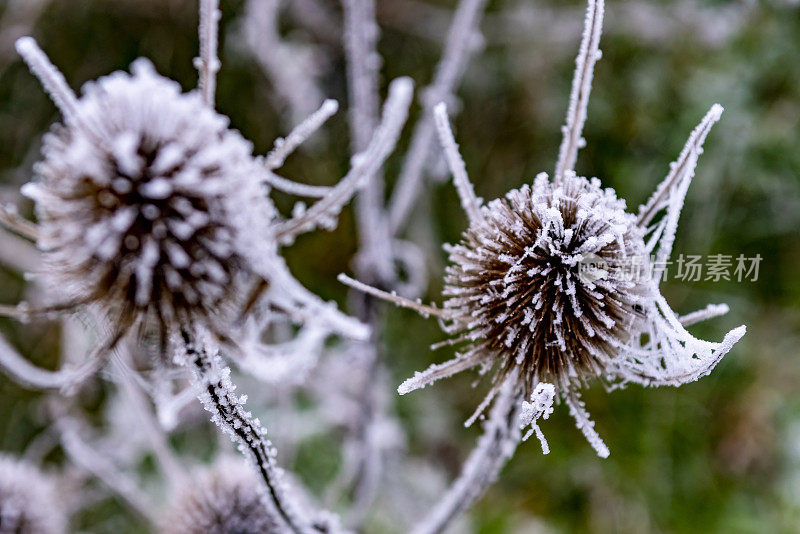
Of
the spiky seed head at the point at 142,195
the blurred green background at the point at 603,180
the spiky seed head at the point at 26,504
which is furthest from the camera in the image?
the blurred green background at the point at 603,180

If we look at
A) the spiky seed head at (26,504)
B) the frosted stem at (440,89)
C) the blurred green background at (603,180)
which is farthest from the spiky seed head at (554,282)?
the blurred green background at (603,180)

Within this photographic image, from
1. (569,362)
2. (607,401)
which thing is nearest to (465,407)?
(607,401)

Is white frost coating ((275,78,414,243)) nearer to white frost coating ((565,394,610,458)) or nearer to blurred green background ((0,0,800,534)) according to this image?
white frost coating ((565,394,610,458))

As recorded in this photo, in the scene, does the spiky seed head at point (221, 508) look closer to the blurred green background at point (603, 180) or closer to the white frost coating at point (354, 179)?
the white frost coating at point (354, 179)

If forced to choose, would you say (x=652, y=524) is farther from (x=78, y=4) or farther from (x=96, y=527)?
(x=78, y=4)

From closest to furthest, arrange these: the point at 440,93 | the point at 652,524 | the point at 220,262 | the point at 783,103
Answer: the point at 220,262 → the point at 440,93 → the point at 783,103 → the point at 652,524

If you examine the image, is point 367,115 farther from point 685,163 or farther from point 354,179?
point 685,163
